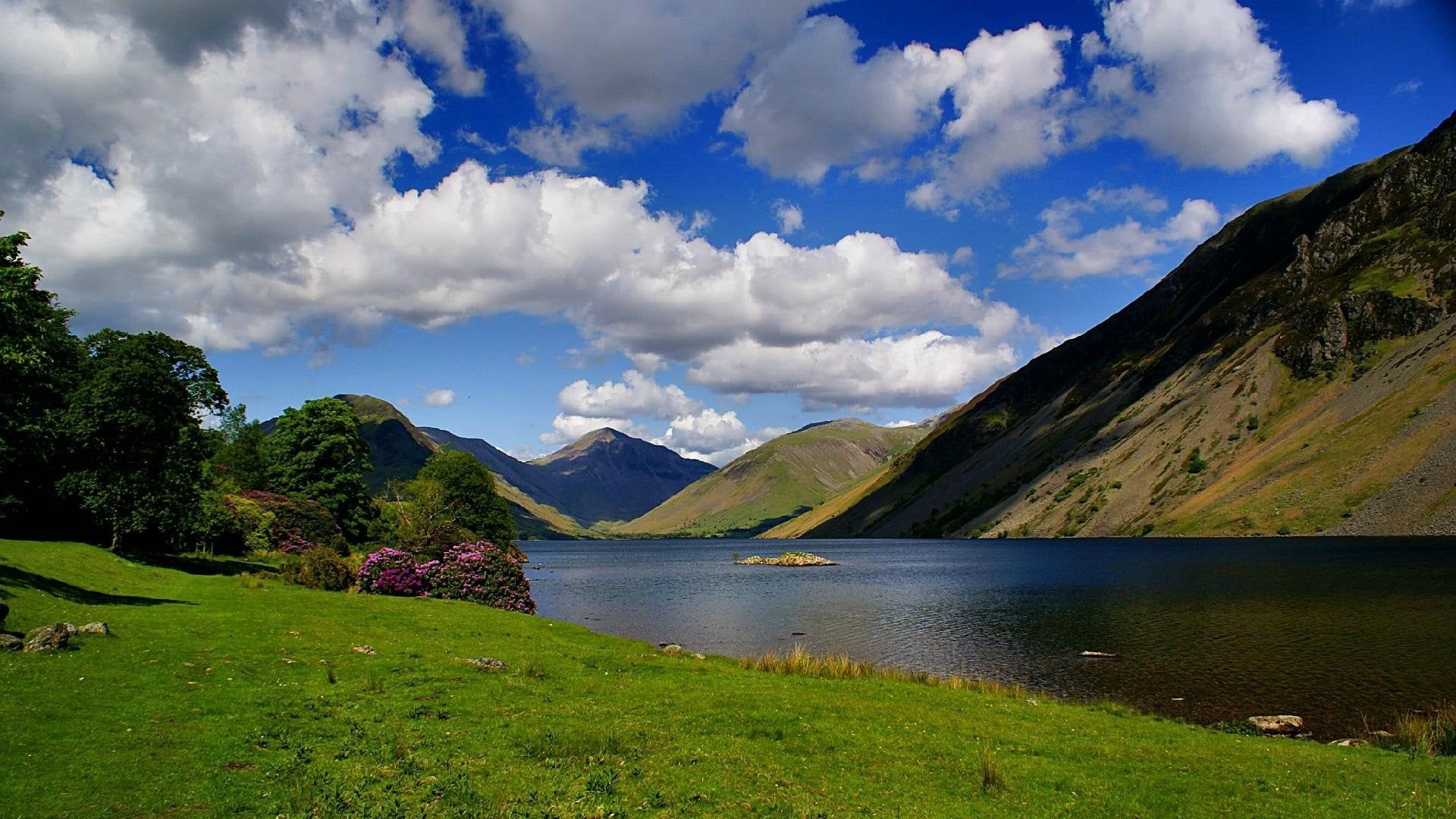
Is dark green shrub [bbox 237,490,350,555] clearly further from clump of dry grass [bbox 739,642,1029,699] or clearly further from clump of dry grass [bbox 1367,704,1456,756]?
clump of dry grass [bbox 1367,704,1456,756]

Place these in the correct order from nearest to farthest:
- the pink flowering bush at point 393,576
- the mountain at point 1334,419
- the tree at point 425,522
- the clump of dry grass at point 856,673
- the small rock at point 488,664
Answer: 1. the small rock at point 488,664
2. the clump of dry grass at point 856,673
3. the pink flowering bush at point 393,576
4. the tree at point 425,522
5. the mountain at point 1334,419

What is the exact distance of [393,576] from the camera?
5309 cm

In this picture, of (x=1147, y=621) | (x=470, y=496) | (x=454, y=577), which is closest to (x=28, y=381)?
(x=454, y=577)

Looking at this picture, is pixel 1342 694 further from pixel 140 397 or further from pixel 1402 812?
pixel 140 397

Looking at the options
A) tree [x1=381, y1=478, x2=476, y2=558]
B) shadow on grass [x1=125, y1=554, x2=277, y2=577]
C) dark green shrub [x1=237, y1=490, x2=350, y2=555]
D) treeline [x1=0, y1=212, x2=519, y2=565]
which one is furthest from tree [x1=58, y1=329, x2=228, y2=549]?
dark green shrub [x1=237, y1=490, x2=350, y2=555]

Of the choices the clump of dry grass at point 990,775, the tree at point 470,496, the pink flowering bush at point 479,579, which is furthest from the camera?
the tree at point 470,496

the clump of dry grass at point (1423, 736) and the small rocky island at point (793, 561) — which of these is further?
the small rocky island at point (793, 561)

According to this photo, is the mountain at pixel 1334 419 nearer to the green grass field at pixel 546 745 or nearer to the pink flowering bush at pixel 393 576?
the green grass field at pixel 546 745

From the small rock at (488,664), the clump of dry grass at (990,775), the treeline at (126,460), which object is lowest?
the small rock at (488,664)

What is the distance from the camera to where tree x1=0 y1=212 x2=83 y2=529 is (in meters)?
25.3

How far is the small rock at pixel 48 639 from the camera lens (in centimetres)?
1883

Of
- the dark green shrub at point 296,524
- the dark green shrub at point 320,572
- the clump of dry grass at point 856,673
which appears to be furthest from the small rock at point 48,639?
the dark green shrub at point 296,524

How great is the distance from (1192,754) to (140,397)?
56141 millimetres

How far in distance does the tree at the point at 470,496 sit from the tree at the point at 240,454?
20.5m
